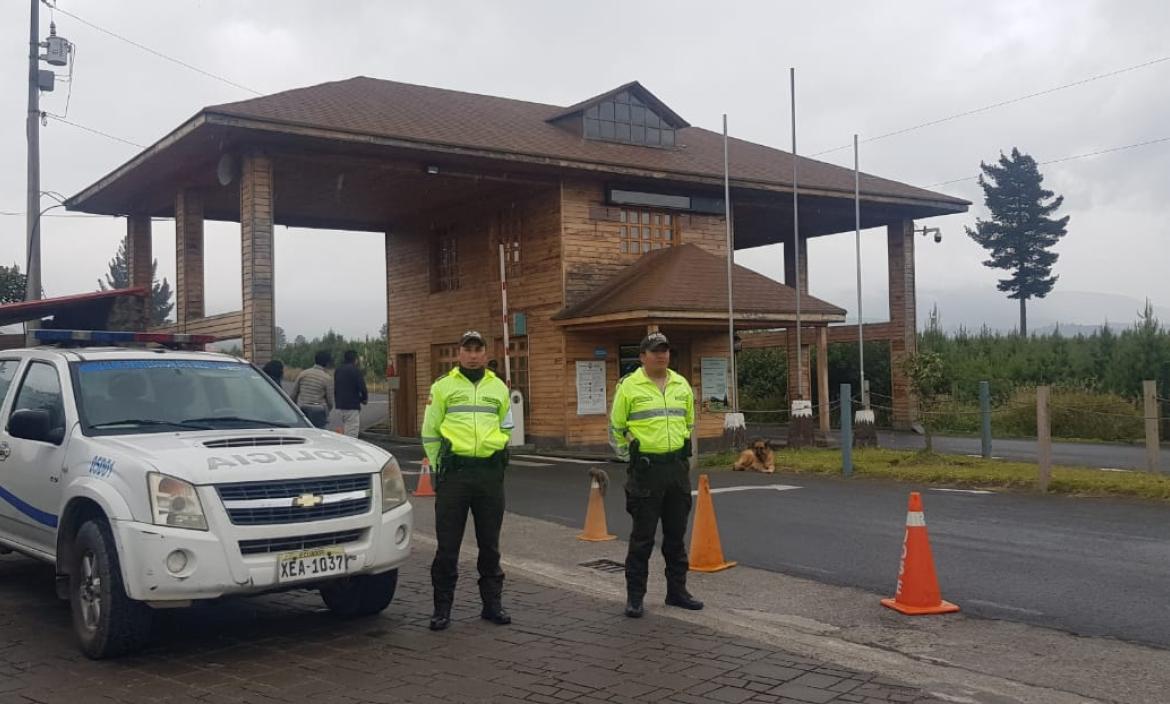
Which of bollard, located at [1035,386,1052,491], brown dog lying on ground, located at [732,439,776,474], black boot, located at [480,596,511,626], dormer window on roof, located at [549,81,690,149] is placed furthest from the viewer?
dormer window on roof, located at [549,81,690,149]

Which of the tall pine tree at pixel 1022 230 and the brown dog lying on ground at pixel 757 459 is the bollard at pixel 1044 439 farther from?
the tall pine tree at pixel 1022 230

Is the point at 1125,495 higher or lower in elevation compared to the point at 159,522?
lower

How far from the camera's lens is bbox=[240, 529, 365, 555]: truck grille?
18.7 ft

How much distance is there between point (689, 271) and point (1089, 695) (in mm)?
16488

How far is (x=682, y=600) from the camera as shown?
23.1 feet

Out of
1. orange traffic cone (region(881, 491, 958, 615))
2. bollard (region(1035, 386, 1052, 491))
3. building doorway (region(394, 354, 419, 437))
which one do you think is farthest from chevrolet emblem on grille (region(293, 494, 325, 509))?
building doorway (region(394, 354, 419, 437))

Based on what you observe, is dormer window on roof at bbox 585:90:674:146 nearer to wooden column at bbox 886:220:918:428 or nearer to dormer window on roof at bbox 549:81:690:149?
dormer window on roof at bbox 549:81:690:149

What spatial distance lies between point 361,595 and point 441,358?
19558mm

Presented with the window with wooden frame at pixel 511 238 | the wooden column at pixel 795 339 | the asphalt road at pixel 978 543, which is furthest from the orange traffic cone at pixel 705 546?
the window with wooden frame at pixel 511 238

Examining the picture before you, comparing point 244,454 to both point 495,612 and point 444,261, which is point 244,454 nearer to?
point 495,612

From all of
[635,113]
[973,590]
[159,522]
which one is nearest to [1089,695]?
[973,590]

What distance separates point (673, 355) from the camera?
22.8 meters

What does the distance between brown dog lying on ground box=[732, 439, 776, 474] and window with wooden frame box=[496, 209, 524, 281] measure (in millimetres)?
8626

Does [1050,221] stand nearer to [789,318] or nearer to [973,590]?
[789,318]
